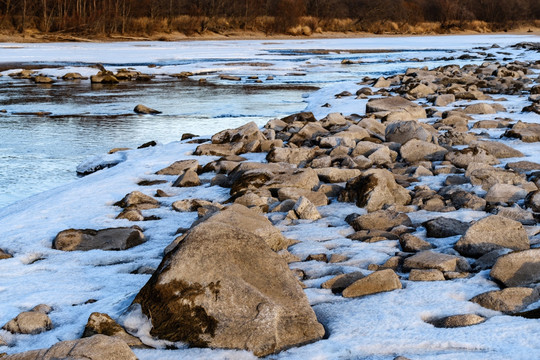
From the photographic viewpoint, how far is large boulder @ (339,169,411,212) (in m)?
4.52

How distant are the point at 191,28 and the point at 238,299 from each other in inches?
1536

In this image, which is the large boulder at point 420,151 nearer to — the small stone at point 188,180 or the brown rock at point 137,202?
the small stone at point 188,180

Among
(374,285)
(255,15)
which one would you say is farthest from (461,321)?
(255,15)

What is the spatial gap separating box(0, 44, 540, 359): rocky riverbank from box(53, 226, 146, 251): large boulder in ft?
0.04

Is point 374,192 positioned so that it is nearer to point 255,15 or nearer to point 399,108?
point 399,108

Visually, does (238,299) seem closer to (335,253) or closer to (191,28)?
(335,253)

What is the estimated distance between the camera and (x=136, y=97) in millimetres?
14086

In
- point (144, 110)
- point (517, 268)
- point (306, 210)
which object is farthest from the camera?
point (144, 110)

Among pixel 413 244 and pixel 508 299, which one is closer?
pixel 508 299

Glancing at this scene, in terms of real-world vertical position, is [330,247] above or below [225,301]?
below

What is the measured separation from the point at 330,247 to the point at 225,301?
129 cm

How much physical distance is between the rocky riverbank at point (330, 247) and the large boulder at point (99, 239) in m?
0.01

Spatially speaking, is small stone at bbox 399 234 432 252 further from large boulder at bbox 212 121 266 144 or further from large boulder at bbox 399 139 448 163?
large boulder at bbox 212 121 266 144

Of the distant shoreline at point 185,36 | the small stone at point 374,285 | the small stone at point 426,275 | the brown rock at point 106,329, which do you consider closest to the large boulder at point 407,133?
the small stone at point 426,275
